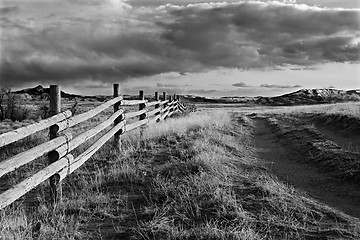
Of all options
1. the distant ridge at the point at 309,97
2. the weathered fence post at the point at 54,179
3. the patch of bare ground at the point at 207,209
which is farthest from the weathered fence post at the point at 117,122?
the distant ridge at the point at 309,97

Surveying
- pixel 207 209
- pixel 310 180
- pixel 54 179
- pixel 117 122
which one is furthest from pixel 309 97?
pixel 54 179

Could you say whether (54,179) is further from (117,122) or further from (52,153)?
(117,122)

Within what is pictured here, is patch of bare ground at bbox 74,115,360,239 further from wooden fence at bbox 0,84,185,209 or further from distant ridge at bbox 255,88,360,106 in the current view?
distant ridge at bbox 255,88,360,106

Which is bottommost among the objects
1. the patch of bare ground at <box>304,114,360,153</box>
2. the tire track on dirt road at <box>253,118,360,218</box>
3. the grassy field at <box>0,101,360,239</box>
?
the tire track on dirt road at <box>253,118,360,218</box>

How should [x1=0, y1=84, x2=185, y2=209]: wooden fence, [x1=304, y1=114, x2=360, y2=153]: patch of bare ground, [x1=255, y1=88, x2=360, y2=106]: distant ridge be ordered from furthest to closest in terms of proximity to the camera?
[x1=255, y1=88, x2=360, y2=106]: distant ridge, [x1=304, y1=114, x2=360, y2=153]: patch of bare ground, [x1=0, y1=84, x2=185, y2=209]: wooden fence

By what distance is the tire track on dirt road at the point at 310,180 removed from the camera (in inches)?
266

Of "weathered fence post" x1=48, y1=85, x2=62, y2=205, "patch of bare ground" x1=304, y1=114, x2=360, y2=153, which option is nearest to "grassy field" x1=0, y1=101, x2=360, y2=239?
"weathered fence post" x1=48, y1=85, x2=62, y2=205

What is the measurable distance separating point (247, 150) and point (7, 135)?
8331 millimetres

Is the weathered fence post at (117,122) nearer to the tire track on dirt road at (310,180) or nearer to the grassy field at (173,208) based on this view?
the grassy field at (173,208)

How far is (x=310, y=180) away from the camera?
8.28 meters

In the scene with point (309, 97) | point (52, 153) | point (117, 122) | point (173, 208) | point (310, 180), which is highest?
point (309, 97)

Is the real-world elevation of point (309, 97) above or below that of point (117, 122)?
above

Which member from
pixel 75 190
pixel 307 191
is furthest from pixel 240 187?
pixel 75 190

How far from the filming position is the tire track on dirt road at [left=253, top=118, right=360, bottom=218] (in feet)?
22.2
